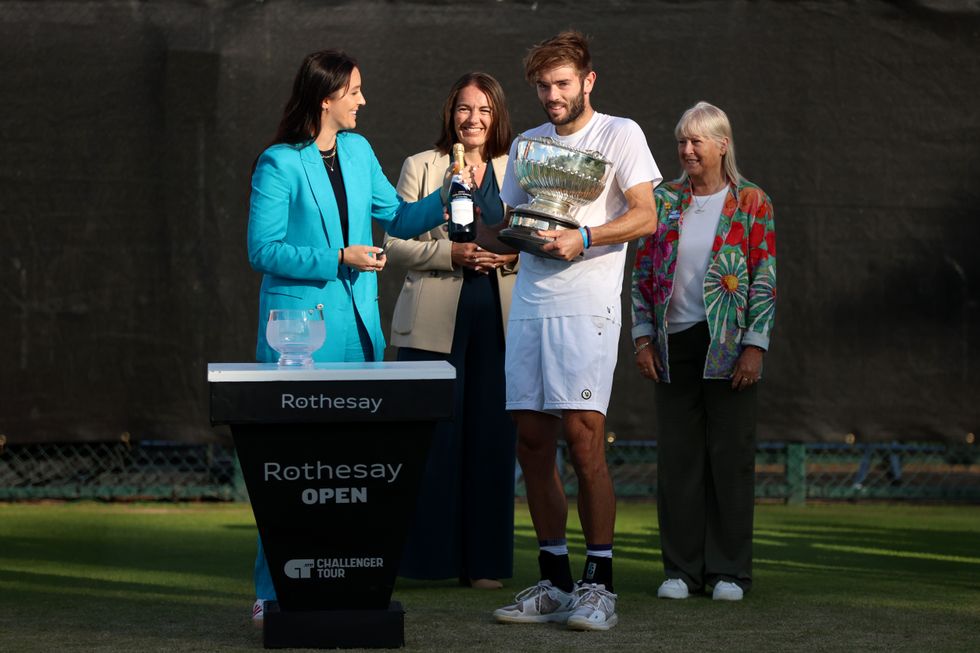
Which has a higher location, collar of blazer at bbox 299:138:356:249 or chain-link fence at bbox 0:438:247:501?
collar of blazer at bbox 299:138:356:249

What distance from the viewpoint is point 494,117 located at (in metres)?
5.21

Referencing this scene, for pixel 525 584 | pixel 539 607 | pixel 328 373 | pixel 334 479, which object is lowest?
pixel 525 584

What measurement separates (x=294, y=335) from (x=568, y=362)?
800 millimetres

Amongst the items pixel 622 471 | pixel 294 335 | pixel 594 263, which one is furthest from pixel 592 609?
pixel 622 471

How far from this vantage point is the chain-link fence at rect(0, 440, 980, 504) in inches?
277

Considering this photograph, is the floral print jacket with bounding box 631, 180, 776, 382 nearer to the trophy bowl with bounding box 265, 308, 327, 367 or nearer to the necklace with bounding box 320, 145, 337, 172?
the necklace with bounding box 320, 145, 337, 172

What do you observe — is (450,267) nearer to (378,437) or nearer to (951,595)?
(378,437)

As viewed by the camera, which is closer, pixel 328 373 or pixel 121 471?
pixel 328 373

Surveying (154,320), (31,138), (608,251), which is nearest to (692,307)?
(608,251)

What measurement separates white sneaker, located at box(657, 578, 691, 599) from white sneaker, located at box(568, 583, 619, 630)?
0.58m

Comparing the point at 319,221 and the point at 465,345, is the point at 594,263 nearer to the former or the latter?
the point at 319,221

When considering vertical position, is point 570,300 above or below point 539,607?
above

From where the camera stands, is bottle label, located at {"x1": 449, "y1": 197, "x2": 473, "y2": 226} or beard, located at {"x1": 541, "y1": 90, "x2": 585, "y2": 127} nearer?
bottle label, located at {"x1": 449, "y1": 197, "x2": 473, "y2": 226}

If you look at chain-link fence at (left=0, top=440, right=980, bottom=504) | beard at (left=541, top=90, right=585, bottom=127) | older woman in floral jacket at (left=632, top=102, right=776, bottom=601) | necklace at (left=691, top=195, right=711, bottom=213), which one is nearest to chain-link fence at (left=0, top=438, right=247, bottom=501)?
chain-link fence at (left=0, top=440, right=980, bottom=504)
